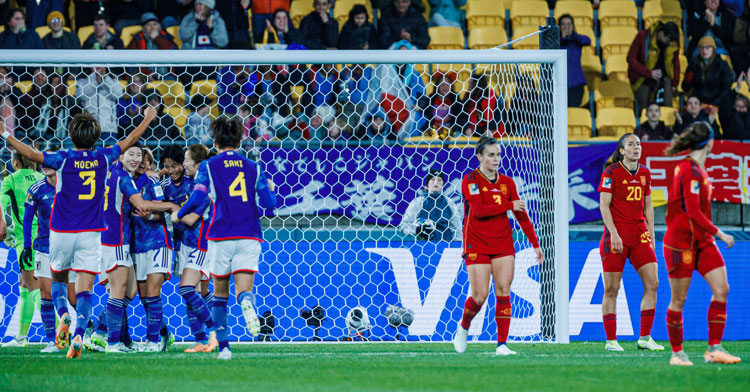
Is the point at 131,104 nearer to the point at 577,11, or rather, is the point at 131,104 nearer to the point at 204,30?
the point at 204,30

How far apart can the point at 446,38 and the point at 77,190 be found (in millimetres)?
7809

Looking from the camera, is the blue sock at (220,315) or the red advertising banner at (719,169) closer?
the blue sock at (220,315)

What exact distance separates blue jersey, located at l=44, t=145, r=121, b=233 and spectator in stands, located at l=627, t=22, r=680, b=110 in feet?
28.7

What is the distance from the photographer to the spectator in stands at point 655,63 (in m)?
13.4

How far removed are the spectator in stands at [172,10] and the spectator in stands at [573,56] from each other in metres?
5.42

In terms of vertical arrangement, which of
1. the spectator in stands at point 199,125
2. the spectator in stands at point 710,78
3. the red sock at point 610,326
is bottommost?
the red sock at point 610,326

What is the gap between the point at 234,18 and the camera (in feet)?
43.0

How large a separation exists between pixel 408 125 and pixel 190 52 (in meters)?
2.85

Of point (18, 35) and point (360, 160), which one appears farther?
point (18, 35)

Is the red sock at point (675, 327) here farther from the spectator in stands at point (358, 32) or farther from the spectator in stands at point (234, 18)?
the spectator in stands at point (234, 18)

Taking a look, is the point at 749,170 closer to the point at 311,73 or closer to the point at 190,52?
the point at 311,73

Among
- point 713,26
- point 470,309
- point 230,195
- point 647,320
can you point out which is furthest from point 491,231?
point 713,26

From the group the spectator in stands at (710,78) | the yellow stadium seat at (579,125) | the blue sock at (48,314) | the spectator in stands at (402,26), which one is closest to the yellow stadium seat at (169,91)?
the spectator in stands at (402,26)

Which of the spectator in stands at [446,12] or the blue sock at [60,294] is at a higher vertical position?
the spectator in stands at [446,12]
